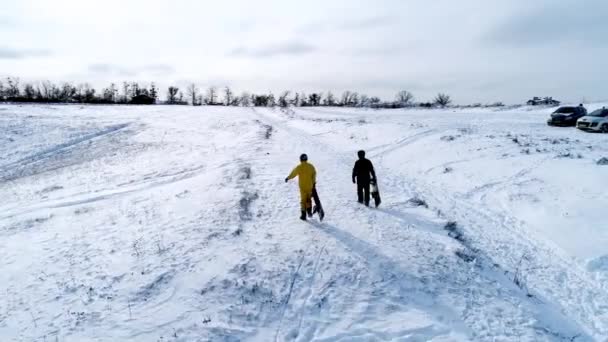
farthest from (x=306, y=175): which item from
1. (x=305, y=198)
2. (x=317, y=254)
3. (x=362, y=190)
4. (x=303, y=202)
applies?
(x=362, y=190)

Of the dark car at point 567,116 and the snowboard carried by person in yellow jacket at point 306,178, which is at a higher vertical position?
the dark car at point 567,116

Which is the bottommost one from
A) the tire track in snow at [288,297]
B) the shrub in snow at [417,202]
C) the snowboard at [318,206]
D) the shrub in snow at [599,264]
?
the tire track in snow at [288,297]

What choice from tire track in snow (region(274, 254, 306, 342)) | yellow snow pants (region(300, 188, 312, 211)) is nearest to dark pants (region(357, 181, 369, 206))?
yellow snow pants (region(300, 188, 312, 211))

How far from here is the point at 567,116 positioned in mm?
28188

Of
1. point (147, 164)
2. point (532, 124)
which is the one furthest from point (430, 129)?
point (147, 164)

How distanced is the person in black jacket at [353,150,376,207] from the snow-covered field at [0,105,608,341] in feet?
2.34

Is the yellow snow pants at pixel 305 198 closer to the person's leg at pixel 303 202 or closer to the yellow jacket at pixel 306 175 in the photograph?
the person's leg at pixel 303 202

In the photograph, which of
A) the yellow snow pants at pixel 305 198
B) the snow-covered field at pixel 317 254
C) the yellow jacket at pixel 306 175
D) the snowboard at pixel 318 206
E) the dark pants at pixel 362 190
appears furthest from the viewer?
the dark pants at pixel 362 190

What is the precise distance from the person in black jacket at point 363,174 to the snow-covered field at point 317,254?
0.71m

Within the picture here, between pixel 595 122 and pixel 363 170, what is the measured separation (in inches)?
869

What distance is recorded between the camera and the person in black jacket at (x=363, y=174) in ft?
36.9

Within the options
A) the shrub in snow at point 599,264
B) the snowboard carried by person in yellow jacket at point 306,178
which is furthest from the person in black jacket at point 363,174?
the shrub in snow at point 599,264

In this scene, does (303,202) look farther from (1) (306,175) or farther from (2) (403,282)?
(2) (403,282)

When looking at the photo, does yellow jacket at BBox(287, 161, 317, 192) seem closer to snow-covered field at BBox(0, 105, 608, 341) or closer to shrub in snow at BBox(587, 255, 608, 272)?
snow-covered field at BBox(0, 105, 608, 341)
